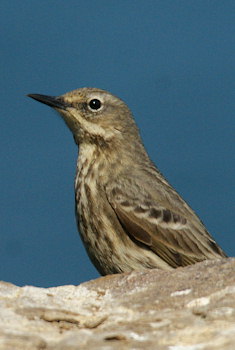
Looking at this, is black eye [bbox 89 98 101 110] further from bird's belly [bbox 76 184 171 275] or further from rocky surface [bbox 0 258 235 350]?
rocky surface [bbox 0 258 235 350]

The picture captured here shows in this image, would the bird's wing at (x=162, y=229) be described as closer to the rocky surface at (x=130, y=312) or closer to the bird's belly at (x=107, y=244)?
the bird's belly at (x=107, y=244)

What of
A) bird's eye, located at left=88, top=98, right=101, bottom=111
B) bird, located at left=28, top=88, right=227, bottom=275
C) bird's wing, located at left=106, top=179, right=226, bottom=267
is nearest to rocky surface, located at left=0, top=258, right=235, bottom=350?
bird, located at left=28, top=88, right=227, bottom=275

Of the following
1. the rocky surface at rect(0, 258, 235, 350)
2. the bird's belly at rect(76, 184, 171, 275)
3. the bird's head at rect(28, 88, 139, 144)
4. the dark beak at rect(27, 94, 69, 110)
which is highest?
the dark beak at rect(27, 94, 69, 110)

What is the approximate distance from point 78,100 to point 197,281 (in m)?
5.51

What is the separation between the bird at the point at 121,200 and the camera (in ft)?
39.0

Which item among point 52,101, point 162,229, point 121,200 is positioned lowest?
point 162,229

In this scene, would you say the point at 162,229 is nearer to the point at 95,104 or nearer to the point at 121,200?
the point at 121,200

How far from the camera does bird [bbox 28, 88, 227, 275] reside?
1190cm

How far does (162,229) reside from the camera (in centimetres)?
1241

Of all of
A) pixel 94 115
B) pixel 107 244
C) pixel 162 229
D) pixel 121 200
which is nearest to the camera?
pixel 107 244

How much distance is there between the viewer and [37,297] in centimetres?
886

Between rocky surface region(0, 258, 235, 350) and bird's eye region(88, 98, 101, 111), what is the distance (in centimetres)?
458

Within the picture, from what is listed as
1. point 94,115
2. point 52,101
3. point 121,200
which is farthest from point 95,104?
point 121,200

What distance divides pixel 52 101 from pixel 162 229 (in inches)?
122
